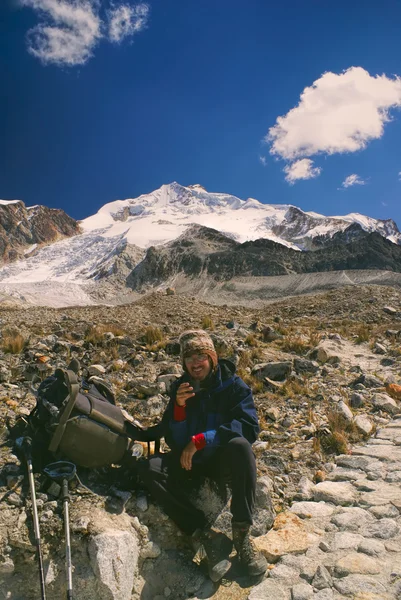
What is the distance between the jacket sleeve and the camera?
2.90m

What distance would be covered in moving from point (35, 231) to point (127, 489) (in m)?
169

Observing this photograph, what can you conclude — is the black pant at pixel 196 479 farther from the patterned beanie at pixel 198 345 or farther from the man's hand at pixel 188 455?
the patterned beanie at pixel 198 345

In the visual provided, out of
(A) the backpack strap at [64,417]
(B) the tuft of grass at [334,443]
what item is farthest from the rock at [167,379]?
(A) the backpack strap at [64,417]

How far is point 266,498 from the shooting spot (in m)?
3.29

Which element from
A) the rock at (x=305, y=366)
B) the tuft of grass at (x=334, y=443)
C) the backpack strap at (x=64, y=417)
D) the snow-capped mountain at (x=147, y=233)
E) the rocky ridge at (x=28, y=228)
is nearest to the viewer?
the backpack strap at (x=64, y=417)

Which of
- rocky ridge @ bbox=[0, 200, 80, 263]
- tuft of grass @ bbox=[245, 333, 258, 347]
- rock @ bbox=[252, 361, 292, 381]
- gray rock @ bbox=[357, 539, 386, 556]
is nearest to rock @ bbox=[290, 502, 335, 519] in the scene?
gray rock @ bbox=[357, 539, 386, 556]

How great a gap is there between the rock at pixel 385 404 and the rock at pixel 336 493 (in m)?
2.45

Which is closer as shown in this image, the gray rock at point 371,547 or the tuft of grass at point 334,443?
the gray rock at point 371,547

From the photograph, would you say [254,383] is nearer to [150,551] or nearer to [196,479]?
[196,479]

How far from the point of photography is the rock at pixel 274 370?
6.97 metres

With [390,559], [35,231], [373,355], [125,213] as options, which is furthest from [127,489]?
[125,213]

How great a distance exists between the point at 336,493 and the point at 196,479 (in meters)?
1.48

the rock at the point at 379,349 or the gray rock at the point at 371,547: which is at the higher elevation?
the rock at the point at 379,349

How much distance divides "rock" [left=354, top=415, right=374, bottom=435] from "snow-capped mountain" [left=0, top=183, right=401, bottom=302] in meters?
83.4
